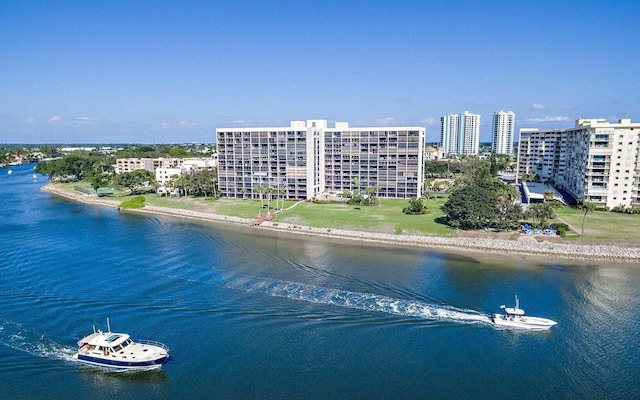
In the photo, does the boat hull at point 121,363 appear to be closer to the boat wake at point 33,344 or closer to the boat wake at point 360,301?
the boat wake at point 33,344

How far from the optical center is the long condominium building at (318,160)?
259 feet

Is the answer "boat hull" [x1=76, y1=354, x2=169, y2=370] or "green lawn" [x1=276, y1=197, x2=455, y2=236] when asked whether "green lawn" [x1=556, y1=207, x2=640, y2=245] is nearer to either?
"green lawn" [x1=276, y1=197, x2=455, y2=236]

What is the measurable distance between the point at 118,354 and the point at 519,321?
86.8 feet

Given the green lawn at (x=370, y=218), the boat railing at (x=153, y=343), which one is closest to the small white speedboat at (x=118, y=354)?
the boat railing at (x=153, y=343)

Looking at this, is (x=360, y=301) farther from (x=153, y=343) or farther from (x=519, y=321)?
(x=153, y=343)

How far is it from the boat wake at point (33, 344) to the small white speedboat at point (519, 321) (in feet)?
92.0

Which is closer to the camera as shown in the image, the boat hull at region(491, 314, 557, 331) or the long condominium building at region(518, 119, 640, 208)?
the boat hull at region(491, 314, 557, 331)

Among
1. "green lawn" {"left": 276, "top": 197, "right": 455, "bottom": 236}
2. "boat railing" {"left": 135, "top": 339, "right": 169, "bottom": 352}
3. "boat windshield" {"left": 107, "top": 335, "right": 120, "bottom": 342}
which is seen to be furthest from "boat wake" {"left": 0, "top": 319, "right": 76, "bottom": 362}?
"green lawn" {"left": 276, "top": 197, "right": 455, "bottom": 236}

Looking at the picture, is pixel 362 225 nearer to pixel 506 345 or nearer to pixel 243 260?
pixel 243 260

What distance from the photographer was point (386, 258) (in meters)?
47.4

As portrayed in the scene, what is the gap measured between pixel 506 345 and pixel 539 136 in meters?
87.0

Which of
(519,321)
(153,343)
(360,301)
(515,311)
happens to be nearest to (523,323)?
(519,321)

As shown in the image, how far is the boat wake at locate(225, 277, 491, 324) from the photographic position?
1256 inches

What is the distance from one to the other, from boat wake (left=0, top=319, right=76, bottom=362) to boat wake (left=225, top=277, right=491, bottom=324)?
13.3m
